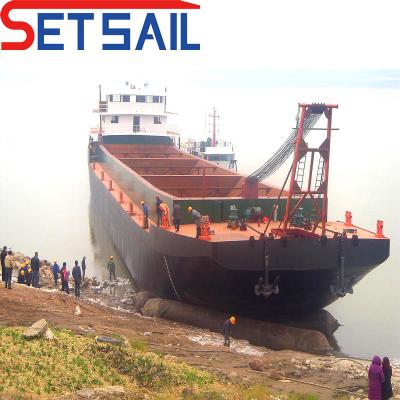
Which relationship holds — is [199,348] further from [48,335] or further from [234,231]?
[234,231]

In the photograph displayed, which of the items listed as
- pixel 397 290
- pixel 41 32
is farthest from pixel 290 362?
pixel 41 32

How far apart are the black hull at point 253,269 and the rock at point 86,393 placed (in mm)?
5701

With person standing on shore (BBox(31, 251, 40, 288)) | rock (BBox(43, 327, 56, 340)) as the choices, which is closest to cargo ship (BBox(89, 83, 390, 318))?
person standing on shore (BBox(31, 251, 40, 288))

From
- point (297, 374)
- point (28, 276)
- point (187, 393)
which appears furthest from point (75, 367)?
point (28, 276)

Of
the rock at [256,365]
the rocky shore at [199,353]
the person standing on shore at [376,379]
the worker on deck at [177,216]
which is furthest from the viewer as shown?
the worker on deck at [177,216]

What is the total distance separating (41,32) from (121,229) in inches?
298

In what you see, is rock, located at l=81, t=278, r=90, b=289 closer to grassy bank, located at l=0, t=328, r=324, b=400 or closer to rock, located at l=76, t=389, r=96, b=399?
grassy bank, located at l=0, t=328, r=324, b=400

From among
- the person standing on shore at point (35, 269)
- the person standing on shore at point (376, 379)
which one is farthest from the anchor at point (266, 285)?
the person standing on shore at point (35, 269)

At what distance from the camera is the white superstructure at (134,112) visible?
125 ft

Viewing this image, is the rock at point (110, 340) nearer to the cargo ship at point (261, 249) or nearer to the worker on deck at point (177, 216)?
the cargo ship at point (261, 249)

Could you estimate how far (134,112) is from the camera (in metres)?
38.0

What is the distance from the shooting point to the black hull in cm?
1303

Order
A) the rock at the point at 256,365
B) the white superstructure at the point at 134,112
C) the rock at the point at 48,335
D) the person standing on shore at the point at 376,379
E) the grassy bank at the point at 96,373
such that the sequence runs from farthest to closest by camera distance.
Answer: the white superstructure at the point at 134,112, the rock at the point at 256,365, the rock at the point at 48,335, the grassy bank at the point at 96,373, the person standing on shore at the point at 376,379

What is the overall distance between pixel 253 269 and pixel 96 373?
214 inches
